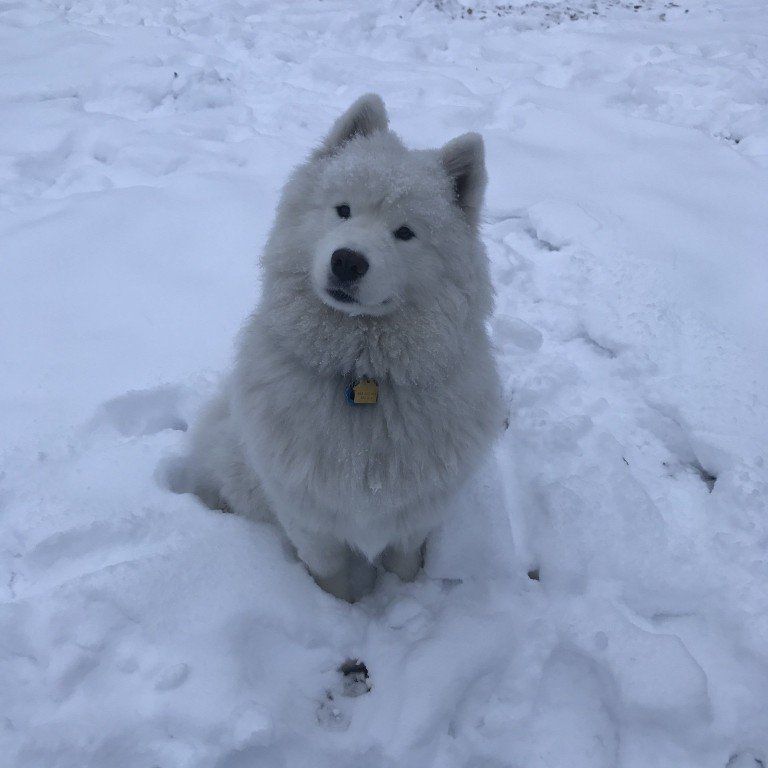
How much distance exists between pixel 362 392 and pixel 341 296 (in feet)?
1.17

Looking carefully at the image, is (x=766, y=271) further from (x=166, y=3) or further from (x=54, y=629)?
(x=166, y=3)

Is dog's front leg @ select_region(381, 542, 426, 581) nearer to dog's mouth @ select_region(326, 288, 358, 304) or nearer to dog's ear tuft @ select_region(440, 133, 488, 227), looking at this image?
dog's mouth @ select_region(326, 288, 358, 304)

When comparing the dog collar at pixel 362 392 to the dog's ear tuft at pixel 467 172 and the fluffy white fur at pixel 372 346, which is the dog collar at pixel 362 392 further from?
the dog's ear tuft at pixel 467 172

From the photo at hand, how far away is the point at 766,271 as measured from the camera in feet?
12.1

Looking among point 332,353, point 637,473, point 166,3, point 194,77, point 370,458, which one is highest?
point 166,3

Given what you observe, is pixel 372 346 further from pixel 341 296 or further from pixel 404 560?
pixel 404 560

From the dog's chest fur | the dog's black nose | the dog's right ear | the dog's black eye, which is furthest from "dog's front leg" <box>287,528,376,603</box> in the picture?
the dog's right ear

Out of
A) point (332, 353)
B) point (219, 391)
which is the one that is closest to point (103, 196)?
point (219, 391)

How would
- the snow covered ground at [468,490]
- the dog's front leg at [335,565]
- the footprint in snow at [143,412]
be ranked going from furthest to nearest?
the footprint in snow at [143,412] → the dog's front leg at [335,565] → the snow covered ground at [468,490]

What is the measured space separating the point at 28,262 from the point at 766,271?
4.59m

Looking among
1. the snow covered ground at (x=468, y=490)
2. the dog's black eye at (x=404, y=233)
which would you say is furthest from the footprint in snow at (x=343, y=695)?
the dog's black eye at (x=404, y=233)

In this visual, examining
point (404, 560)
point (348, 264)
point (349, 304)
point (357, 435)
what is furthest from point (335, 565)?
point (348, 264)

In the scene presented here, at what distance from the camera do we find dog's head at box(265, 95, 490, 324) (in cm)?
179

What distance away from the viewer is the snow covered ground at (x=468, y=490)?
1.99 m
